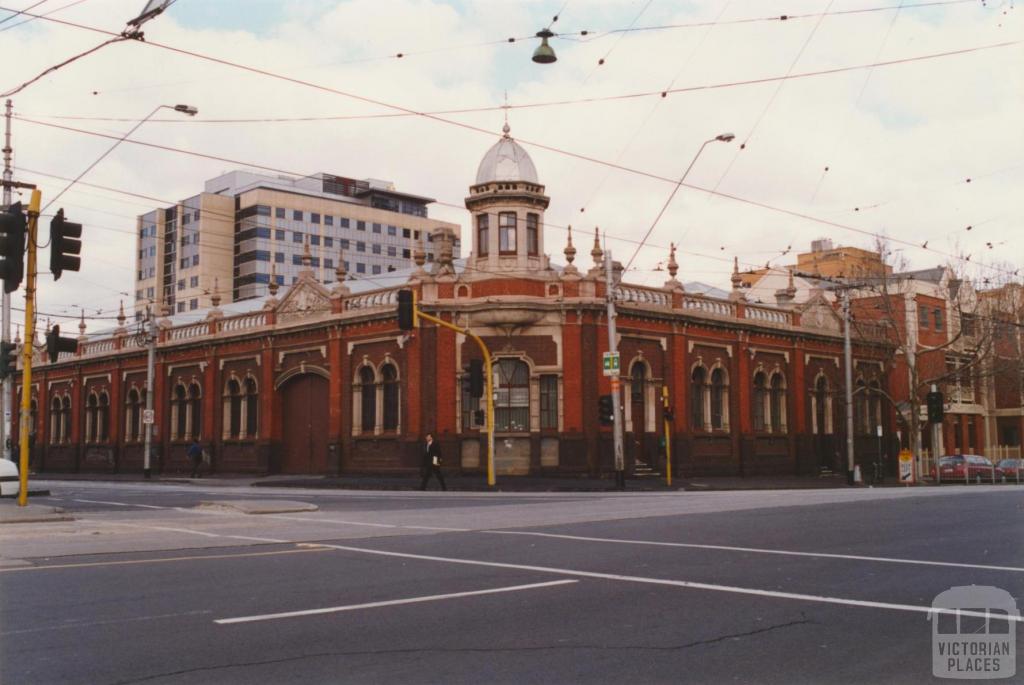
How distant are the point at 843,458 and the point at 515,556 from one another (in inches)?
1648

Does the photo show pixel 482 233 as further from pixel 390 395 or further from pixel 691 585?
pixel 691 585

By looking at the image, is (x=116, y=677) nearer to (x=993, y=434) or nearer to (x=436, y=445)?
(x=436, y=445)

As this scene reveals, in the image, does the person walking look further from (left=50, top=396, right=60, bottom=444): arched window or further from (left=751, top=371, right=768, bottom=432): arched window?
(left=751, top=371, right=768, bottom=432): arched window

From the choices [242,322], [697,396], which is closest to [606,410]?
[697,396]

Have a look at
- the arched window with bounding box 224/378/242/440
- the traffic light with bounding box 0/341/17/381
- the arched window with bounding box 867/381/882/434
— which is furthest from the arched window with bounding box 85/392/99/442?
the arched window with bounding box 867/381/882/434

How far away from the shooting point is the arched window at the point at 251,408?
157 feet

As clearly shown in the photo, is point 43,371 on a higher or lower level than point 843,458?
higher

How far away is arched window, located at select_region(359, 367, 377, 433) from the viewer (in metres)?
42.3

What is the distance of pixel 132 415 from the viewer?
56.1 metres

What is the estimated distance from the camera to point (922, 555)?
12461 mm

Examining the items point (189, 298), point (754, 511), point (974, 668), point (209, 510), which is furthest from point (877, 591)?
point (189, 298)

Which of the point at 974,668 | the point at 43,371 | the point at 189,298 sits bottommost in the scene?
the point at 974,668

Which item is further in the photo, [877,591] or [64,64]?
[64,64]

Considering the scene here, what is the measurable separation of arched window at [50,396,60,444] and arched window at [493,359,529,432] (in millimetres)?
36160
